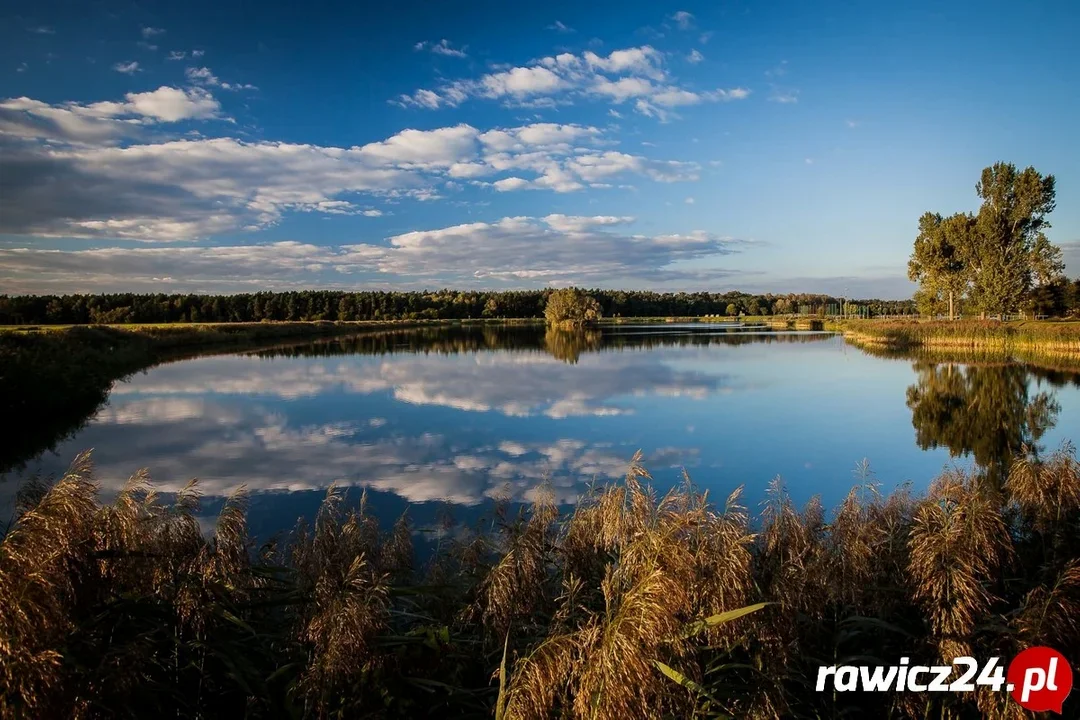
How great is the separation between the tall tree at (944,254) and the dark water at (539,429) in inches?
1145

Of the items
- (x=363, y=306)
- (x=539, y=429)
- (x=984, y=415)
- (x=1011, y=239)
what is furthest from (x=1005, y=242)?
(x=363, y=306)

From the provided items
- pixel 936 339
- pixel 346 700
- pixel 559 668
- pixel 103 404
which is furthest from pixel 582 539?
pixel 936 339

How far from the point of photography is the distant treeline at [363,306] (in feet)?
275

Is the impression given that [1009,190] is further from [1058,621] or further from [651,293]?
[651,293]

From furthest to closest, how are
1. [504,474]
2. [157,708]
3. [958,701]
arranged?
[504,474] < [958,701] < [157,708]

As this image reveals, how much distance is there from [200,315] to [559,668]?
374 ft

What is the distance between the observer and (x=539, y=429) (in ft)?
57.8

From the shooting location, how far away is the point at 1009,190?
52.7 m

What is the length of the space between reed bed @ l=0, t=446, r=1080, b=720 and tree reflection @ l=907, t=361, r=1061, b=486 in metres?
8.13

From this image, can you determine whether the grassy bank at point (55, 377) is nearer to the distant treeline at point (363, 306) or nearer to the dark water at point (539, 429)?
the dark water at point (539, 429)

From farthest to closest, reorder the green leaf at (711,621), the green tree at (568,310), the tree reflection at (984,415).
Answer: the green tree at (568,310) < the tree reflection at (984,415) < the green leaf at (711,621)

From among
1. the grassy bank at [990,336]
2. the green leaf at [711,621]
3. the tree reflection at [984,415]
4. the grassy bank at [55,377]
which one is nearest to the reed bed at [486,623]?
the green leaf at [711,621]

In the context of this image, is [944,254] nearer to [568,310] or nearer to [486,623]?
[568,310]

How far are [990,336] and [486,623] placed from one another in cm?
5034
